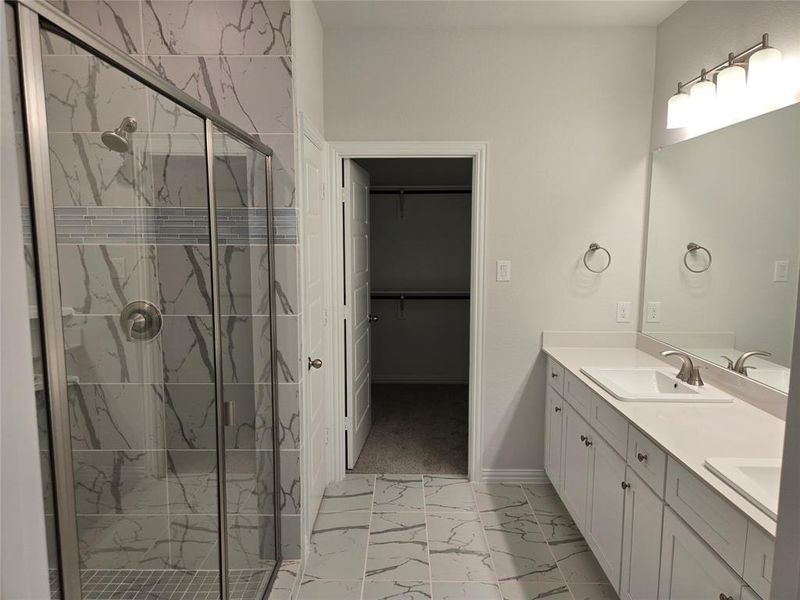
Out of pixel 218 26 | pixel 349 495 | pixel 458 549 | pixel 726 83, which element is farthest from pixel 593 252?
pixel 218 26

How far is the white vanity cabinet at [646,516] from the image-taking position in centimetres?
123

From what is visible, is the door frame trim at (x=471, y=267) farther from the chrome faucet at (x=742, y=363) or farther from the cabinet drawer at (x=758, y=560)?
the cabinet drawer at (x=758, y=560)

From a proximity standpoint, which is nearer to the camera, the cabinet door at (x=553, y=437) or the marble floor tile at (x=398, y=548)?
the marble floor tile at (x=398, y=548)

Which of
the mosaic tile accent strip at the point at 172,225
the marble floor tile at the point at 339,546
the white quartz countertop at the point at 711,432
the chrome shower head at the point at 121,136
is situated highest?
the chrome shower head at the point at 121,136

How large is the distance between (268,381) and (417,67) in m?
1.94

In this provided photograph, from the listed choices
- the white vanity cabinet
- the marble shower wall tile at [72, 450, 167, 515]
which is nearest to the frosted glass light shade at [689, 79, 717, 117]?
the white vanity cabinet

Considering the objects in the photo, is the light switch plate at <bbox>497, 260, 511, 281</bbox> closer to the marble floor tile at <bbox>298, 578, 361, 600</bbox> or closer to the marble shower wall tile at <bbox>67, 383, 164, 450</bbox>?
the marble floor tile at <bbox>298, 578, 361, 600</bbox>

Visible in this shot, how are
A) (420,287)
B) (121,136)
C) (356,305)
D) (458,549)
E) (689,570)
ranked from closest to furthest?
1. (689,570)
2. (121,136)
3. (458,549)
4. (356,305)
5. (420,287)

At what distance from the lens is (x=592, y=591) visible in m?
2.13

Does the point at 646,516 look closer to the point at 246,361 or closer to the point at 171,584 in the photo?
the point at 246,361

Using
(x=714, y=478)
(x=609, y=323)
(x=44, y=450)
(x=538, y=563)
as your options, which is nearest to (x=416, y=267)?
(x=609, y=323)

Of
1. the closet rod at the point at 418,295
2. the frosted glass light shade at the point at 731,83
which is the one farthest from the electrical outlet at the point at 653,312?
the closet rod at the point at 418,295

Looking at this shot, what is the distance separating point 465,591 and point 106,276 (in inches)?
75.0

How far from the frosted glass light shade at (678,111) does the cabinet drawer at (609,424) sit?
140cm
